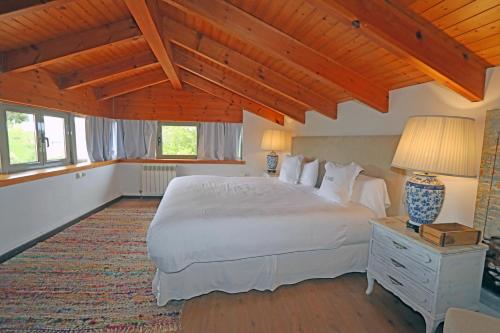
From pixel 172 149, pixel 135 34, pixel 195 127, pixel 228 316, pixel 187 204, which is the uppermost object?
pixel 135 34

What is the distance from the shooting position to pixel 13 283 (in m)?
2.24

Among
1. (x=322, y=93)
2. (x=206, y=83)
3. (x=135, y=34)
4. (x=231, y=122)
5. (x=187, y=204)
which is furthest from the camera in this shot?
(x=231, y=122)

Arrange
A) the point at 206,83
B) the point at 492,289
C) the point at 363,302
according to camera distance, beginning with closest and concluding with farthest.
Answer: the point at 492,289 → the point at 363,302 → the point at 206,83

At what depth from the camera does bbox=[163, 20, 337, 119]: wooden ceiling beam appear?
3088 mm

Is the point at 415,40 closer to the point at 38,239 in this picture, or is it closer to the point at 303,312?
the point at 303,312

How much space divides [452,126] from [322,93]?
2.14 meters

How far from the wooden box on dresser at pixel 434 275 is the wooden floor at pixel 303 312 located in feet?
0.94

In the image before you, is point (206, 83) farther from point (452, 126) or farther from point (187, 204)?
point (452, 126)

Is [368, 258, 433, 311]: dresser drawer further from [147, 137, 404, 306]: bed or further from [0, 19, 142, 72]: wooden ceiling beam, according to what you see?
[0, 19, 142, 72]: wooden ceiling beam

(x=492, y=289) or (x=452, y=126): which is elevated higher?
(x=452, y=126)

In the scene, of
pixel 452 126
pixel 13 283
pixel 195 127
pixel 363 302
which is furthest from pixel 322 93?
pixel 13 283

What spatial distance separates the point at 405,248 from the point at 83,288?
258 centimetres

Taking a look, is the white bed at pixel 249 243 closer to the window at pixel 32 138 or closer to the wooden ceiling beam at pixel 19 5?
the wooden ceiling beam at pixel 19 5

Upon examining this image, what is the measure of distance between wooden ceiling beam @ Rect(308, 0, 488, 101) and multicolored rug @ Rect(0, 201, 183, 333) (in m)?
2.38
